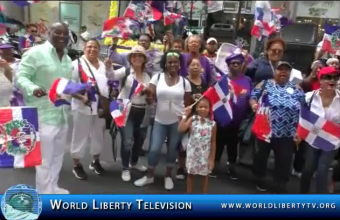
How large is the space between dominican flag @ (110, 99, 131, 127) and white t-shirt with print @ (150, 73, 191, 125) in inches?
15.1

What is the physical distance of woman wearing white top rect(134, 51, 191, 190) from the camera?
402 centimetres

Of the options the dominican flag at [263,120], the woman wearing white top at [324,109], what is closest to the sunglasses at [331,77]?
the woman wearing white top at [324,109]

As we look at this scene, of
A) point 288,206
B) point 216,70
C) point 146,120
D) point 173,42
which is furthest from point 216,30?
point 288,206

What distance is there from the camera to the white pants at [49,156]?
3352 millimetres

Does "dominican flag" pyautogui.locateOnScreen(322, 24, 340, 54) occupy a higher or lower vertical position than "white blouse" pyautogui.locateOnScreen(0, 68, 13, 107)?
higher

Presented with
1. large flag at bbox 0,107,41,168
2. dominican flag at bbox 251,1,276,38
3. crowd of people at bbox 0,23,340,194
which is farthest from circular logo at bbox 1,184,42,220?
dominican flag at bbox 251,1,276,38

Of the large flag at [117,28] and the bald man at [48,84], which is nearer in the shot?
the bald man at [48,84]

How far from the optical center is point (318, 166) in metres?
3.76

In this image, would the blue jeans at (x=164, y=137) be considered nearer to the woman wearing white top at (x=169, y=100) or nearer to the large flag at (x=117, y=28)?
the woman wearing white top at (x=169, y=100)

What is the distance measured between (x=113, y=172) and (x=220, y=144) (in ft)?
4.35

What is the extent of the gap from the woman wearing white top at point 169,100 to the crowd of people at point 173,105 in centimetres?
1

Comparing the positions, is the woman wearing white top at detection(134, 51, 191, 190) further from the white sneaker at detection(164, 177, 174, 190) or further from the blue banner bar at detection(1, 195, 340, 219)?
the blue banner bar at detection(1, 195, 340, 219)

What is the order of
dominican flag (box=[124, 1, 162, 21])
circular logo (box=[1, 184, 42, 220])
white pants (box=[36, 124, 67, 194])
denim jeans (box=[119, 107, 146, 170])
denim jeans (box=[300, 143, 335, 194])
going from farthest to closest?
dominican flag (box=[124, 1, 162, 21]), denim jeans (box=[119, 107, 146, 170]), denim jeans (box=[300, 143, 335, 194]), white pants (box=[36, 124, 67, 194]), circular logo (box=[1, 184, 42, 220])

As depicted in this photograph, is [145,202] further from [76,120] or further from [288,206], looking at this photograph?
[76,120]
